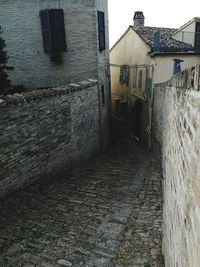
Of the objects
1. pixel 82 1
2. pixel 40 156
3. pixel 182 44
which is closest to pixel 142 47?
pixel 182 44

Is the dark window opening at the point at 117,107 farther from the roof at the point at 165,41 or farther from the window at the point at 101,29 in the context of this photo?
the window at the point at 101,29

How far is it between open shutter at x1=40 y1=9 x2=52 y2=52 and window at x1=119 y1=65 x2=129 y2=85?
7168mm

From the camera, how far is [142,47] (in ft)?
51.7

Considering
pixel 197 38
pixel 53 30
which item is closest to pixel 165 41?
pixel 197 38

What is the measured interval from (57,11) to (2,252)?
440 inches

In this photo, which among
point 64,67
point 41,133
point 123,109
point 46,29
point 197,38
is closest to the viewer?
point 41,133

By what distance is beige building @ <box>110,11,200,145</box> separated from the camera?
1445cm

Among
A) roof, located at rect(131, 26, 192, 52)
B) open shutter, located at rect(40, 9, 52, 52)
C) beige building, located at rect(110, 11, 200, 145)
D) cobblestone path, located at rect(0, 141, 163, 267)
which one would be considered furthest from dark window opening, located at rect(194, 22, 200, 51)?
cobblestone path, located at rect(0, 141, 163, 267)

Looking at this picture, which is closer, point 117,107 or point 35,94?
Result: point 35,94

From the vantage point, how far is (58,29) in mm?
13367

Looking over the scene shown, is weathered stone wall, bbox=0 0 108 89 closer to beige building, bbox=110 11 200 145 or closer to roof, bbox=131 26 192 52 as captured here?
beige building, bbox=110 11 200 145

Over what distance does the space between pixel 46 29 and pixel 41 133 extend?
681 centimetres

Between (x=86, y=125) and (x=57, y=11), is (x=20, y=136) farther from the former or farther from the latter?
(x=57, y=11)

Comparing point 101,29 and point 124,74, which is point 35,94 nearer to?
point 101,29
